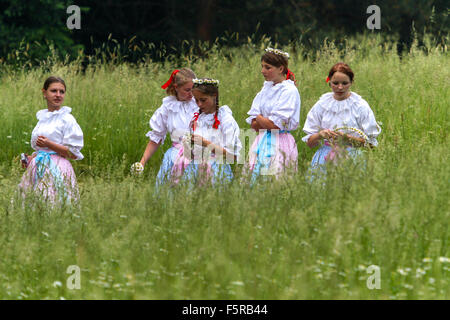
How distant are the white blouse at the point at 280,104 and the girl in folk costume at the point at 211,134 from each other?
523mm

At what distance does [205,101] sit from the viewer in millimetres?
5812

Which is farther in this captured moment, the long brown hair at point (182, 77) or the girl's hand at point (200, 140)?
the long brown hair at point (182, 77)

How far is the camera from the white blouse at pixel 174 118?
20.8 feet

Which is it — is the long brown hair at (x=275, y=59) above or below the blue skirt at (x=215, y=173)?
above

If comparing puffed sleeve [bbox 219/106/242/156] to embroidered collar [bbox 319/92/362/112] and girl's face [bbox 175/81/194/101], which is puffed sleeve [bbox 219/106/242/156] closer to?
girl's face [bbox 175/81/194/101]

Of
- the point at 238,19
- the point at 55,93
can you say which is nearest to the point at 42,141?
the point at 55,93

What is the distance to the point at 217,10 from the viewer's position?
22391 mm

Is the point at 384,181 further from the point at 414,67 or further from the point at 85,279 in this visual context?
the point at 414,67

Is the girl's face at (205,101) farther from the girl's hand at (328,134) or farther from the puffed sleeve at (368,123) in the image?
the puffed sleeve at (368,123)

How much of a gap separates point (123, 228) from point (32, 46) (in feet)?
48.5

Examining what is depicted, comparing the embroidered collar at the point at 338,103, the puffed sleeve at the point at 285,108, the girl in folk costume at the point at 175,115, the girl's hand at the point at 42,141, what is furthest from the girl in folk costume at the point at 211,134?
the girl's hand at the point at 42,141
